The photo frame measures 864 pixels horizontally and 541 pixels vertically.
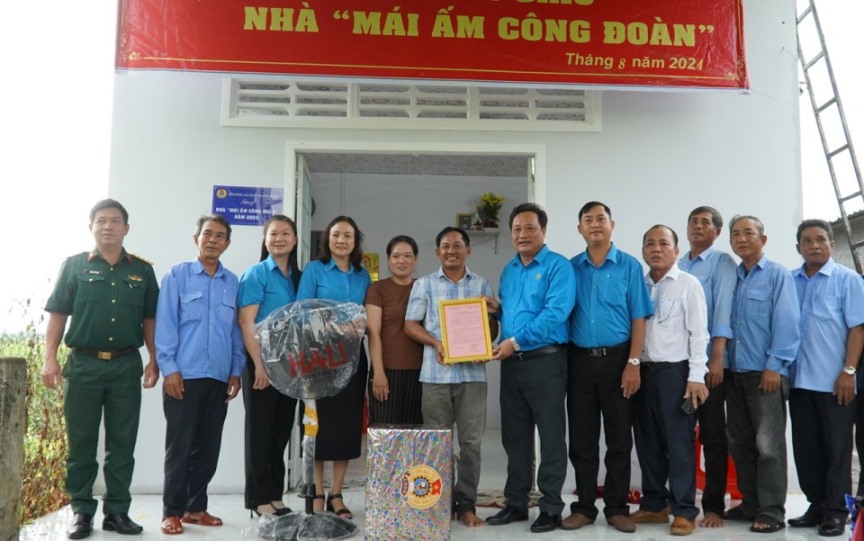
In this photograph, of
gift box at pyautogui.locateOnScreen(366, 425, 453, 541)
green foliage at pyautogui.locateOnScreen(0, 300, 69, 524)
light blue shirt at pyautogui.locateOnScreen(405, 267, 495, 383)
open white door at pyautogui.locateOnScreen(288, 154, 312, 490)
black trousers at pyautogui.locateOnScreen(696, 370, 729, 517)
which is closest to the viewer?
gift box at pyautogui.locateOnScreen(366, 425, 453, 541)

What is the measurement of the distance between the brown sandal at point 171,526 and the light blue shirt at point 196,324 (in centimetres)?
69

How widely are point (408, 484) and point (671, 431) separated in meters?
1.33

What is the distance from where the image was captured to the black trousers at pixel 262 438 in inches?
136

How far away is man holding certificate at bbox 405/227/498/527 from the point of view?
3.45 meters

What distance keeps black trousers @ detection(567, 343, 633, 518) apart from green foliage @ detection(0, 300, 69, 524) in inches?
→ 114

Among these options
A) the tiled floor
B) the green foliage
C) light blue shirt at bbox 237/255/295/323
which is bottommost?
the tiled floor

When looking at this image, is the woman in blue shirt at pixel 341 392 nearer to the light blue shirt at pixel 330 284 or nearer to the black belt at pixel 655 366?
the light blue shirt at pixel 330 284

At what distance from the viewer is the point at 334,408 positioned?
3.52 m

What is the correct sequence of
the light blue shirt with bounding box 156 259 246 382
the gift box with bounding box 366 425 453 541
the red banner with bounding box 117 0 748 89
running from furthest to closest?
1. the red banner with bounding box 117 0 748 89
2. the light blue shirt with bounding box 156 259 246 382
3. the gift box with bounding box 366 425 453 541

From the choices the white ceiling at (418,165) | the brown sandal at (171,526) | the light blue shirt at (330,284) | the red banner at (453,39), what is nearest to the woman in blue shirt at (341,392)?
the light blue shirt at (330,284)

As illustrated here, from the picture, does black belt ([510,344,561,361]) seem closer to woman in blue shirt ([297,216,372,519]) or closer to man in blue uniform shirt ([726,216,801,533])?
woman in blue shirt ([297,216,372,519])

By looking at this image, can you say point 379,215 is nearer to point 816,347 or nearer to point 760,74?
point 760,74

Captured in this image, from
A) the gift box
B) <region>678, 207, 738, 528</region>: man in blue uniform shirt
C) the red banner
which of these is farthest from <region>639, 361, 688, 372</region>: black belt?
the red banner

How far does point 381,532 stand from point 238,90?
2.92 meters
